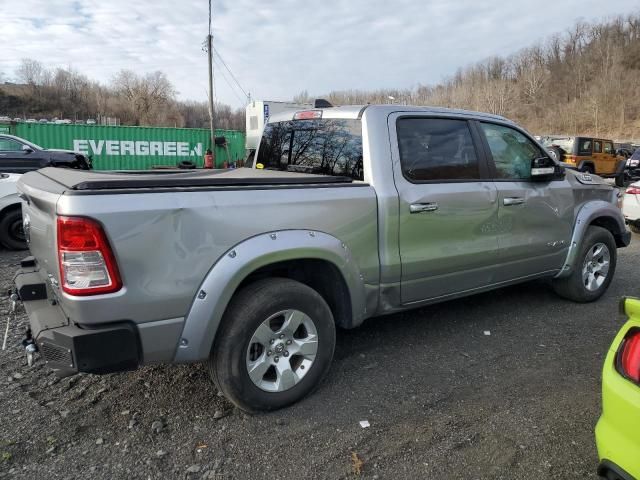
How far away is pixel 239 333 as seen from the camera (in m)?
2.66

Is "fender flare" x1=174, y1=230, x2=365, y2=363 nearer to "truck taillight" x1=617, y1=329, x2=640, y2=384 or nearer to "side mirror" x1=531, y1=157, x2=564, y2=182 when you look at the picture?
"truck taillight" x1=617, y1=329, x2=640, y2=384

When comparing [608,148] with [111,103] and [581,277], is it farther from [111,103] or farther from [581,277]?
[111,103]

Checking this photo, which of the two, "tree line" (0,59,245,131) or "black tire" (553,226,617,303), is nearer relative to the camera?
"black tire" (553,226,617,303)

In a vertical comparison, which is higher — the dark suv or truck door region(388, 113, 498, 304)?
the dark suv

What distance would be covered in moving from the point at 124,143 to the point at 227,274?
22.4m

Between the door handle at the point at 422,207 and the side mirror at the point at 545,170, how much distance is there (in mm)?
1304

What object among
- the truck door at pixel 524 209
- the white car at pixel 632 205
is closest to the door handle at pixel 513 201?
the truck door at pixel 524 209

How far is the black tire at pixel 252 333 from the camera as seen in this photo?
2670 millimetres

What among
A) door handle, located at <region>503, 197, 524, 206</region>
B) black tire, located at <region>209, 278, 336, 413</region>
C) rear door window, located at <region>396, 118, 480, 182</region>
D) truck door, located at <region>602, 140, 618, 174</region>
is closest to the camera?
black tire, located at <region>209, 278, 336, 413</region>

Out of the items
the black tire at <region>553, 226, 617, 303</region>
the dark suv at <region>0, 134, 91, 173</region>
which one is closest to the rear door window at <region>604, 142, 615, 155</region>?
the black tire at <region>553, 226, 617, 303</region>

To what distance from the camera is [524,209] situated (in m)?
4.14

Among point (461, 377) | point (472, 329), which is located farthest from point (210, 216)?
point (472, 329)

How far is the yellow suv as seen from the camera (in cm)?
2069

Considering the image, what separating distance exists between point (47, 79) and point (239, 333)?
113 m
